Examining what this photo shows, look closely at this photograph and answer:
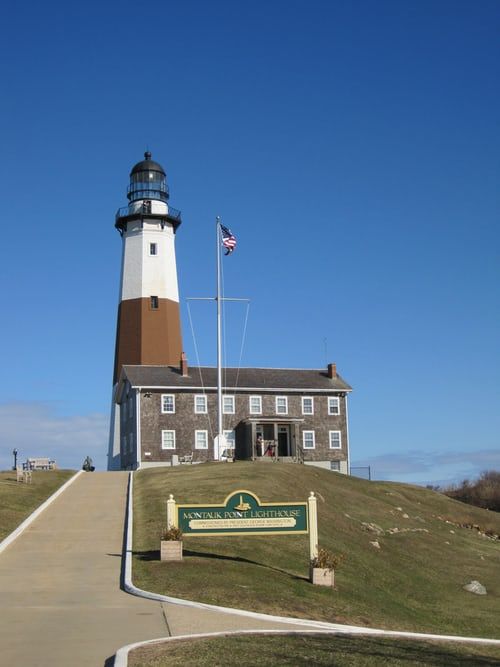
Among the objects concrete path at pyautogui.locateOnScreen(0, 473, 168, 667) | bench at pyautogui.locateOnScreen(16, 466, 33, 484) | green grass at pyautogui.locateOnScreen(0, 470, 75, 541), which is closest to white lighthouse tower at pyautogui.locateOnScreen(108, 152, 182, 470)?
green grass at pyautogui.locateOnScreen(0, 470, 75, 541)

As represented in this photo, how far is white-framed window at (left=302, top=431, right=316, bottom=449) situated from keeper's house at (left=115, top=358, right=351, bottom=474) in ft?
0.21

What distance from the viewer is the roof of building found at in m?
58.6

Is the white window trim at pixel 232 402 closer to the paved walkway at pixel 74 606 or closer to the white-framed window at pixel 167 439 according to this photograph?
the white-framed window at pixel 167 439

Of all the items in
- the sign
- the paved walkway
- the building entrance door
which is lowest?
the paved walkway

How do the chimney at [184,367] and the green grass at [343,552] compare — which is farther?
the chimney at [184,367]

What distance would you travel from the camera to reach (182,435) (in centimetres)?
5775

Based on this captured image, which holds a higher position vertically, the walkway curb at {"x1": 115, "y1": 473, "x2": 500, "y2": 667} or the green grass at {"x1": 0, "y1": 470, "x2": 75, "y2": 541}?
the green grass at {"x1": 0, "y1": 470, "x2": 75, "y2": 541}

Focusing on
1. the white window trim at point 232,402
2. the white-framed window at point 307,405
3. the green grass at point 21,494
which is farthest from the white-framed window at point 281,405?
the green grass at point 21,494

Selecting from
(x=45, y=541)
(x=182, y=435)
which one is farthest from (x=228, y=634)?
(x=182, y=435)

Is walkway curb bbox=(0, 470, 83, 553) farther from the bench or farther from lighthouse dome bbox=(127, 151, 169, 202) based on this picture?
lighthouse dome bbox=(127, 151, 169, 202)

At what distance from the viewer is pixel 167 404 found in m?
58.1

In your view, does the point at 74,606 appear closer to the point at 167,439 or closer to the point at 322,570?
the point at 322,570

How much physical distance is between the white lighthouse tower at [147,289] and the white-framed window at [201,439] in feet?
24.1

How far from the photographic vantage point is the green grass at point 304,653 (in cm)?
1262
